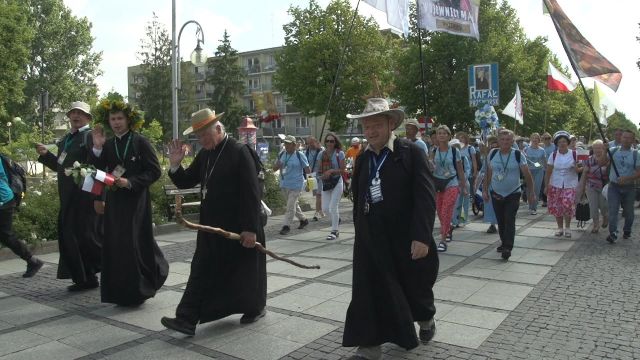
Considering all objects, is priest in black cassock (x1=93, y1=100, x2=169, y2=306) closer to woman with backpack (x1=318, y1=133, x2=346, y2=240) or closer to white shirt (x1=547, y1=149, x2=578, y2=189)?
woman with backpack (x1=318, y1=133, x2=346, y2=240)

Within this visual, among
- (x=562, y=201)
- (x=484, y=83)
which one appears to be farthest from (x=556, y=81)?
(x=562, y=201)

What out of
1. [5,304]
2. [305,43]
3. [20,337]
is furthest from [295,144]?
[305,43]

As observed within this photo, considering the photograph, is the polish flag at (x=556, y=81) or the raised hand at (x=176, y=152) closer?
the raised hand at (x=176, y=152)

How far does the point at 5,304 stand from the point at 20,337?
131 cm

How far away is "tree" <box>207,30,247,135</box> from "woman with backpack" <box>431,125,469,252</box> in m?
55.7

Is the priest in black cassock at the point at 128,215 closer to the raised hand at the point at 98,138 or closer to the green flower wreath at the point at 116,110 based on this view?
the green flower wreath at the point at 116,110

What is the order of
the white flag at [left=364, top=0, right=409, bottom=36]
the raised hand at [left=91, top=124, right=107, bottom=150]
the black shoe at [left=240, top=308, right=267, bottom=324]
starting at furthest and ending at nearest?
1. the white flag at [left=364, top=0, right=409, bottom=36]
2. the raised hand at [left=91, top=124, right=107, bottom=150]
3. the black shoe at [left=240, top=308, right=267, bottom=324]

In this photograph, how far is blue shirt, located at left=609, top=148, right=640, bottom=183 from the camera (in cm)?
956

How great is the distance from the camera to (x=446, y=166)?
885cm

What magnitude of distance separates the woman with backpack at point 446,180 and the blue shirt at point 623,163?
294 centimetres

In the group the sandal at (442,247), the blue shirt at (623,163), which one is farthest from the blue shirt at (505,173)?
the blue shirt at (623,163)

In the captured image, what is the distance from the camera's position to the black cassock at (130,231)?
17.9 feet

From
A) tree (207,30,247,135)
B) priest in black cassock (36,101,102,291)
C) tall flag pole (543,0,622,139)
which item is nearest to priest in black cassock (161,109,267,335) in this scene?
priest in black cassock (36,101,102,291)

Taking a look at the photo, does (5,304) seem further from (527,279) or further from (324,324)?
(527,279)
